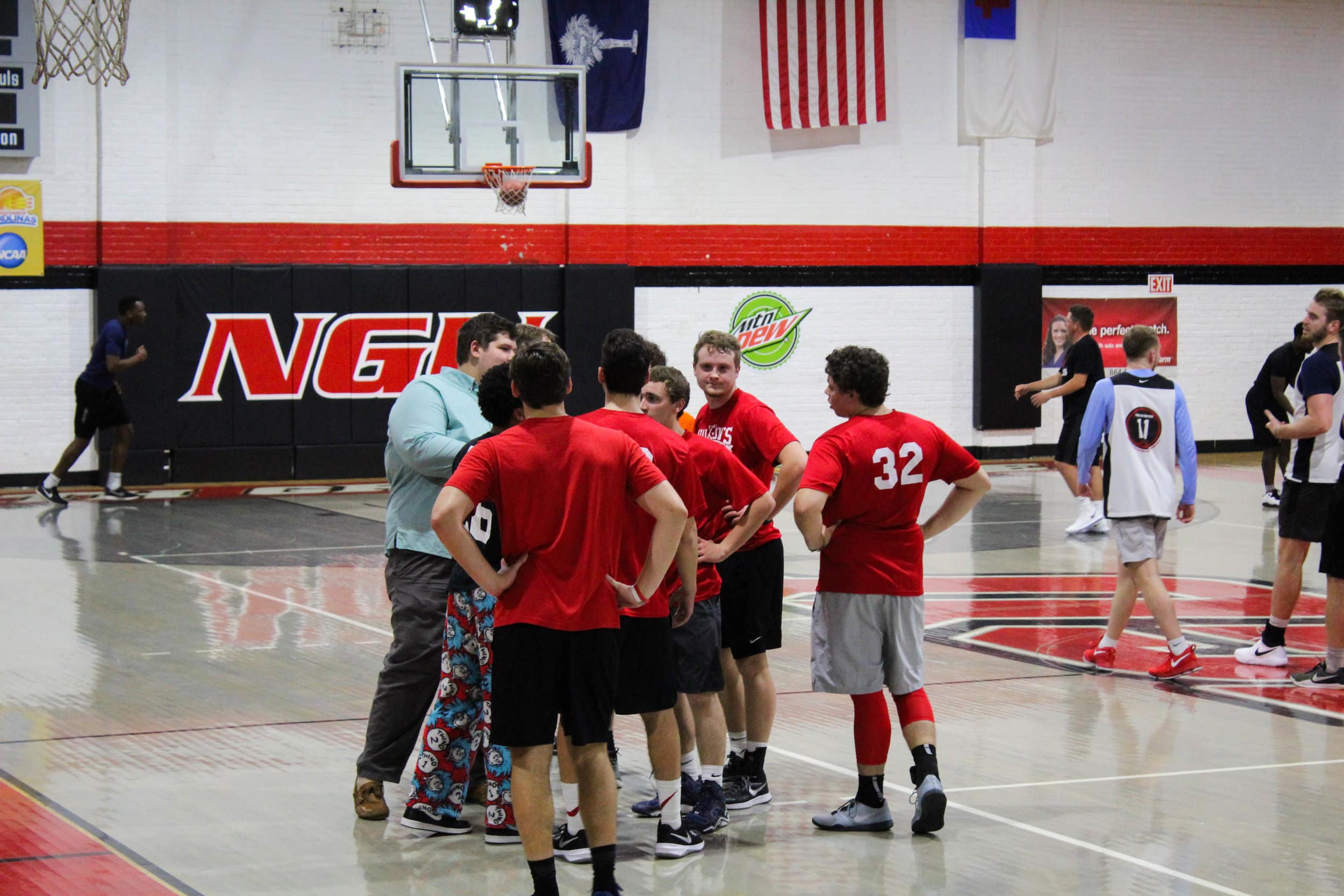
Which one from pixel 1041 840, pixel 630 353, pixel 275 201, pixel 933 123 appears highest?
pixel 933 123

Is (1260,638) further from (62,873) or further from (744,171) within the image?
(744,171)

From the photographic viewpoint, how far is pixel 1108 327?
21.6 meters

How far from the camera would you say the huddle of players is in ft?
16.1

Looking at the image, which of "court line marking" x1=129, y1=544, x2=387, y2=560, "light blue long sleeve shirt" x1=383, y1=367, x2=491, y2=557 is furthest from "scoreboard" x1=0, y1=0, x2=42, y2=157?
"light blue long sleeve shirt" x1=383, y1=367, x2=491, y2=557

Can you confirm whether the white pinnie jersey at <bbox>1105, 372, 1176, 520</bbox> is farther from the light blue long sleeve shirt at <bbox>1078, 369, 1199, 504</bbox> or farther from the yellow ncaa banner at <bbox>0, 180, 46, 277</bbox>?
the yellow ncaa banner at <bbox>0, 180, 46, 277</bbox>

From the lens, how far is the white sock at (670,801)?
5.52 metres

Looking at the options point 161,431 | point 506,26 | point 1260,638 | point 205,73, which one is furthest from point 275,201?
point 1260,638

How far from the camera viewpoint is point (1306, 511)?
339 inches

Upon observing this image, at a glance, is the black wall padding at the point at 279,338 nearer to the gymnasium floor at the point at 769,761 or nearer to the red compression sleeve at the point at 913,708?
the gymnasium floor at the point at 769,761

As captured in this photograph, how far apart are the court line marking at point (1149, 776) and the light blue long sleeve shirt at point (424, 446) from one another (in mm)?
2386

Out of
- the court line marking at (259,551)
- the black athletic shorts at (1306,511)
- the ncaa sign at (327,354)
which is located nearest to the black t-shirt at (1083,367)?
the black athletic shorts at (1306,511)

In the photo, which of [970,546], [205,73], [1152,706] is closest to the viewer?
[1152,706]

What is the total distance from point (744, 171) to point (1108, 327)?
551 cm

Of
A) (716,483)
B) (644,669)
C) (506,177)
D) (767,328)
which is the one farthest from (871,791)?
(767,328)
